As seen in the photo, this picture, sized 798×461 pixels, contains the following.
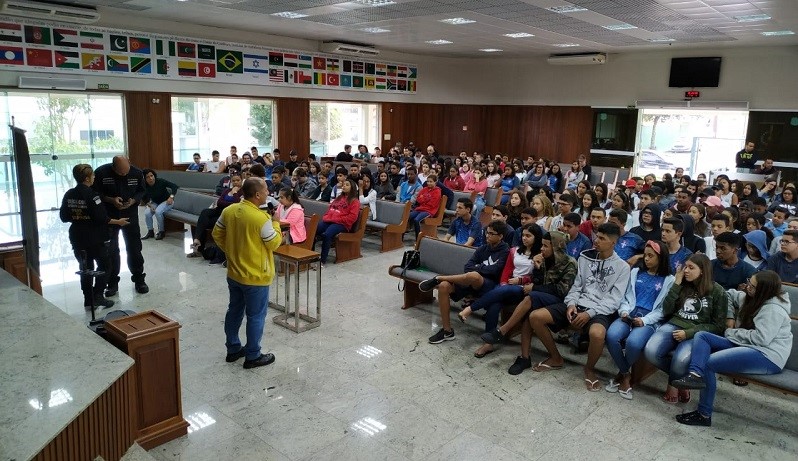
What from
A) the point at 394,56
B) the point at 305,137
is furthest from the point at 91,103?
the point at 394,56

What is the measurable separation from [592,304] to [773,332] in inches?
47.6

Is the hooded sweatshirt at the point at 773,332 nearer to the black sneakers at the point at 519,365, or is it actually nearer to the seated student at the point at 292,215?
the black sneakers at the point at 519,365

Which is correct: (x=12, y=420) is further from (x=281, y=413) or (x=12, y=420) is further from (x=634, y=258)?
(x=634, y=258)

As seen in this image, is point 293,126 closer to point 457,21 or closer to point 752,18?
point 457,21

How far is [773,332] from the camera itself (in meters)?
3.87

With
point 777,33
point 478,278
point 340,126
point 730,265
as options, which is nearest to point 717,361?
point 730,265

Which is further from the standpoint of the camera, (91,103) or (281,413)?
(91,103)

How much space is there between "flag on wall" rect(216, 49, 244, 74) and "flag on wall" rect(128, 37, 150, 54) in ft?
5.25

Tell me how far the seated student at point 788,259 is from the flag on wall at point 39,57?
11.7 m

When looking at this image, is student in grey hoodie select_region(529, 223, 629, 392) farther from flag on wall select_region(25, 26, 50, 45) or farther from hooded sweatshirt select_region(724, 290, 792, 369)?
flag on wall select_region(25, 26, 50, 45)

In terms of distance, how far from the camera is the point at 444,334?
5359 mm

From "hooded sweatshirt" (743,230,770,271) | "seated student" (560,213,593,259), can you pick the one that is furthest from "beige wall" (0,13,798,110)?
"hooded sweatshirt" (743,230,770,271)

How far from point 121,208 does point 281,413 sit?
322cm

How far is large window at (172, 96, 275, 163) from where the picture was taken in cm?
1345
